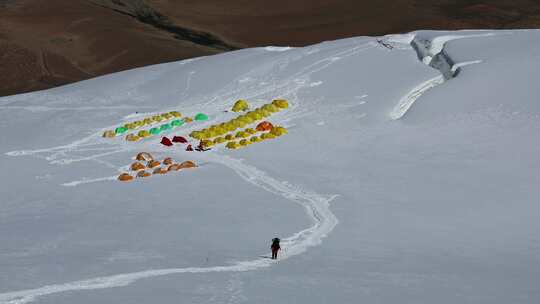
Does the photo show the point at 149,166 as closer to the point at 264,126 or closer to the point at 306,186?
the point at 264,126

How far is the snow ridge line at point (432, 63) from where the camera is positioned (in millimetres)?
27902

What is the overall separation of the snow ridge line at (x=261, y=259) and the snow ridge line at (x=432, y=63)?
18.2ft

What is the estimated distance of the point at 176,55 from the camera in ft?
195

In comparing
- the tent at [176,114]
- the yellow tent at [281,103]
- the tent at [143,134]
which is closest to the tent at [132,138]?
the tent at [143,134]

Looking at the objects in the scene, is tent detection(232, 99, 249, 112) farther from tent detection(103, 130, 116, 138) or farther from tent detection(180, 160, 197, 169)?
tent detection(180, 160, 197, 169)

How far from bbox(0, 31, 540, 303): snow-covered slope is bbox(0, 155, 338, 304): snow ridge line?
6 cm

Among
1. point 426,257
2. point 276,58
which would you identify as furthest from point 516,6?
point 426,257

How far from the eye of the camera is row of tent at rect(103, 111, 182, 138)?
102 ft

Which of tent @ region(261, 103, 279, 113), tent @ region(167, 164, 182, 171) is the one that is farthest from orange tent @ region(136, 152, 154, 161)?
tent @ region(261, 103, 279, 113)

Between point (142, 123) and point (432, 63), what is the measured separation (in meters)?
10.5

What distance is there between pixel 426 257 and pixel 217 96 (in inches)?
756

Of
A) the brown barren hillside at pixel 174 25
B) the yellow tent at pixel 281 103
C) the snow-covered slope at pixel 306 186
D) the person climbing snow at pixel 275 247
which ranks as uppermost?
the brown barren hillside at pixel 174 25

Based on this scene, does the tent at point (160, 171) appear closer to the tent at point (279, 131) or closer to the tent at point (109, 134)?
the tent at point (279, 131)

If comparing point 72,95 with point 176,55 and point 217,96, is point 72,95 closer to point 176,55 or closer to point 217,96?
point 217,96
